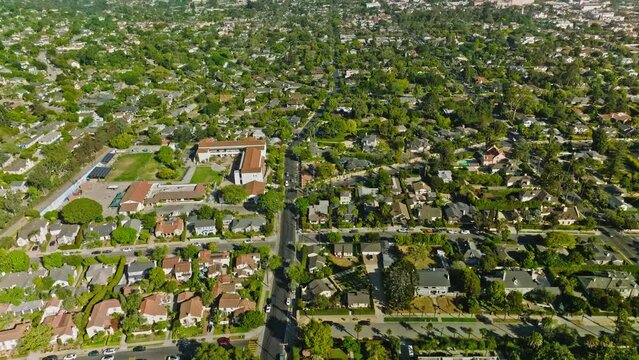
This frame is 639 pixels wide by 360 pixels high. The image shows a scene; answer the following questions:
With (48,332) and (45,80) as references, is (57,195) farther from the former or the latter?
(45,80)

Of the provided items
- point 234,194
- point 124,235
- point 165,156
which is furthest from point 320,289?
point 165,156

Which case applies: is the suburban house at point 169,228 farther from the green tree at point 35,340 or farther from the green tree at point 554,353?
the green tree at point 554,353

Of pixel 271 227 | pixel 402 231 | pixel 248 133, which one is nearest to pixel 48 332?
pixel 271 227

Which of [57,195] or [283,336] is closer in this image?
[283,336]

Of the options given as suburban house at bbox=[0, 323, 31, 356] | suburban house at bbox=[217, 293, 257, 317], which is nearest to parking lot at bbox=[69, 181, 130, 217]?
suburban house at bbox=[0, 323, 31, 356]

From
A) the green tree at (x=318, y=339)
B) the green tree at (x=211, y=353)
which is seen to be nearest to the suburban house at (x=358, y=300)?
the green tree at (x=318, y=339)

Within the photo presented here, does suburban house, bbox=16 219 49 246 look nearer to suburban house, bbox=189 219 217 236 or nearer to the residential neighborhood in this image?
the residential neighborhood

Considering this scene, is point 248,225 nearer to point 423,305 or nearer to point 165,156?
point 423,305
